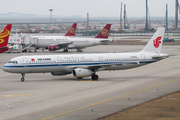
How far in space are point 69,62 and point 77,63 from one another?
114cm

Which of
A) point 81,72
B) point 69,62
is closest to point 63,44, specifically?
point 69,62

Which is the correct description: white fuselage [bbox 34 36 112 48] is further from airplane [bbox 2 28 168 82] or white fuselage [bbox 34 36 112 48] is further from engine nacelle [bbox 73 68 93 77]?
engine nacelle [bbox 73 68 93 77]

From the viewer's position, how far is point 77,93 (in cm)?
3441

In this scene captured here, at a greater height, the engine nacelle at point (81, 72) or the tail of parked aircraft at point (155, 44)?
the tail of parked aircraft at point (155, 44)

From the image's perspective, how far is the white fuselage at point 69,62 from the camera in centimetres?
4206

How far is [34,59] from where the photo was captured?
1682 inches

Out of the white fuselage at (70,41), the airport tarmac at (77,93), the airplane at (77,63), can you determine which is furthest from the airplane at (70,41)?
the airplane at (77,63)

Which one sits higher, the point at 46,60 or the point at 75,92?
the point at 46,60

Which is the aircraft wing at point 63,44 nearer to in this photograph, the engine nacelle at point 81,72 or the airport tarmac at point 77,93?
the airport tarmac at point 77,93

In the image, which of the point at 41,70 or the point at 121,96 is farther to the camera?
the point at 41,70

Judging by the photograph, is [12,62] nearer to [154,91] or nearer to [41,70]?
[41,70]

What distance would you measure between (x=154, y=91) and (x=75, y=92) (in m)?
8.82

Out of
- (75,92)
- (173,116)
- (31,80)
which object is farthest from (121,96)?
(31,80)

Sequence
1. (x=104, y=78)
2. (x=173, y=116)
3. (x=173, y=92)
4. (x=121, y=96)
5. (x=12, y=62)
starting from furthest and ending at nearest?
(x=104, y=78) → (x=12, y=62) → (x=173, y=92) → (x=121, y=96) → (x=173, y=116)
